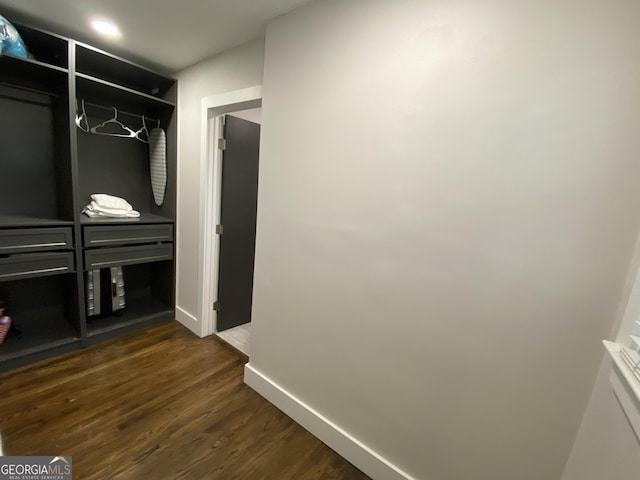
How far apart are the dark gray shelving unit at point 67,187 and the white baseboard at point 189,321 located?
13 cm

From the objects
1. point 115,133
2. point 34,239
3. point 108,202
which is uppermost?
point 115,133

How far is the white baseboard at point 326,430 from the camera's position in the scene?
133cm

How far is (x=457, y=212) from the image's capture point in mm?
1059

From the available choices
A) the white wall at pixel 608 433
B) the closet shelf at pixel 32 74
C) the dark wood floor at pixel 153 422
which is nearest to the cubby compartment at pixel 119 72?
the closet shelf at pixel 32 74

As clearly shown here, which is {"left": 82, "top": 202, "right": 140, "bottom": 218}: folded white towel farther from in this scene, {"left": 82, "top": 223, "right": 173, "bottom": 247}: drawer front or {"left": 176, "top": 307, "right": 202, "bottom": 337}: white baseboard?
{"left": 176, "top": 307, "right": 202, "bottom": 337}: white baseboard

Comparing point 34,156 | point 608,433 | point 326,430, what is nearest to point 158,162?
point 34,156

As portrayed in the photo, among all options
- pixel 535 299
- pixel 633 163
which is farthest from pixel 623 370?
pixel 633 163

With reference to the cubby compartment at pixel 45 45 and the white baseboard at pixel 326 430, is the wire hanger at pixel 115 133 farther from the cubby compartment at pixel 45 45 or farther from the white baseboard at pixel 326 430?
the white baseboard at pixel 326 430

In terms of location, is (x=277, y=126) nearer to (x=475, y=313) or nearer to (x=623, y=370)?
(x=475, y=313)

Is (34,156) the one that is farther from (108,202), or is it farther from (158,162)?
(158,162)

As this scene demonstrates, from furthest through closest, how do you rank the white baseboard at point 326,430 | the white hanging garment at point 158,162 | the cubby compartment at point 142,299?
the white hanging garment at point 158,162, the cubby compartment at point 142,299, the white baseboard at point 326,430

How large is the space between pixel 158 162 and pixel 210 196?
77 cm

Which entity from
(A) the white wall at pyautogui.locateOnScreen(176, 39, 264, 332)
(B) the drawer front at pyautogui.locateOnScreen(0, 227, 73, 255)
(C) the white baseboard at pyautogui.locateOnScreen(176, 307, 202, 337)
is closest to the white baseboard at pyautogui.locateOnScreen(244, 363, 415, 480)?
(C) the white baseboard at pyautogui.locateOnScreen(176, 307, 202, 337)

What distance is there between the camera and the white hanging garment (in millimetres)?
2555
